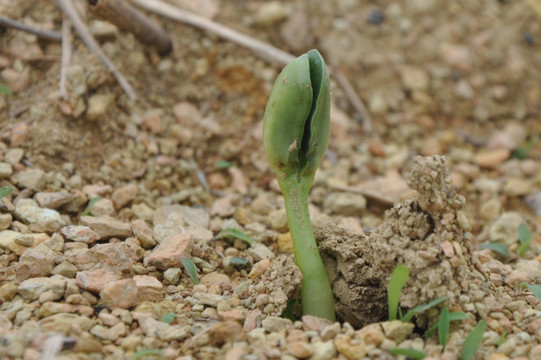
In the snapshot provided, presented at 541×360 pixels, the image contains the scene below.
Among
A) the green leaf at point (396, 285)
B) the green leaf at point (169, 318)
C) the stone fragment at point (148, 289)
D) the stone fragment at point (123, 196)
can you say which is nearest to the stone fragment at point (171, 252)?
the stone fragment at point (148, 289)

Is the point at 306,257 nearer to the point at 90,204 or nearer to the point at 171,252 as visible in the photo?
the point at 171,252

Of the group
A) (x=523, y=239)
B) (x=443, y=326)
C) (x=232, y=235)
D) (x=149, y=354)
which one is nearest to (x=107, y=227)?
(x=232, y=235)

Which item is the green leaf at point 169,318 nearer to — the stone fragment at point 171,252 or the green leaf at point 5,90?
the stone fragment at point 171,252

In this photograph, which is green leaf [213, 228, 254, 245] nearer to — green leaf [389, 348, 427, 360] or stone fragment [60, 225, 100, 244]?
stone fragment [60, 225, 100, 244]

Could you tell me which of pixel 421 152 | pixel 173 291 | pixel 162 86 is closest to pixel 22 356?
pixel 173 291

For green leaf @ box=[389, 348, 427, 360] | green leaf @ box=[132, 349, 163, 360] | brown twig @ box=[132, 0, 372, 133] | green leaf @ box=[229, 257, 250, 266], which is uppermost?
brown twig @ box=[132, 0, 372, 133]

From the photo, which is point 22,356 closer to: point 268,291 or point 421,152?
point 268,291

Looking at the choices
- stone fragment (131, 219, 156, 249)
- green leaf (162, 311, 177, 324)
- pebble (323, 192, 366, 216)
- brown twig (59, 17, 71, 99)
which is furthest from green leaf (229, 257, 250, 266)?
brown twig (59, 17, 71, 99)
